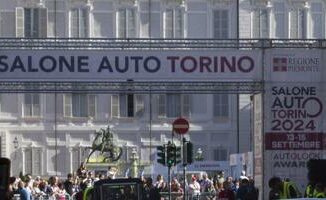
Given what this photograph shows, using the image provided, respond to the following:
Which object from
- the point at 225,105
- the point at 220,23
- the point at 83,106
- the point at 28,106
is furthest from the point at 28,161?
the point at 220,23

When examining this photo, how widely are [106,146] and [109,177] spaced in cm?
3197

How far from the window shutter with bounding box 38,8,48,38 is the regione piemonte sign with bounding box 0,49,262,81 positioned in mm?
43763

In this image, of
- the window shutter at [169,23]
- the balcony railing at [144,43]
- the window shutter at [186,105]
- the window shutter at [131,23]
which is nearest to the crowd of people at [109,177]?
the balcony railing at [144,43]

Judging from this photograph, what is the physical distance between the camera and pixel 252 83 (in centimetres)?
3138

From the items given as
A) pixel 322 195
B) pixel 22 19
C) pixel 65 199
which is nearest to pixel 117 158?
pixel 22 19

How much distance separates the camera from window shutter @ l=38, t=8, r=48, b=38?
74.3m

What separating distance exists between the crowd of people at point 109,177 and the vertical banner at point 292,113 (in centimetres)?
102

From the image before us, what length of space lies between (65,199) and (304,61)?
11051mm

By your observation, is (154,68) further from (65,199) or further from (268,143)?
(65,199)

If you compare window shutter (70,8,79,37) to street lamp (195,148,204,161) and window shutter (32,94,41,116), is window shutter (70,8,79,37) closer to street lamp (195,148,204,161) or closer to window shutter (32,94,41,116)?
window shutter (32,94,41,116)

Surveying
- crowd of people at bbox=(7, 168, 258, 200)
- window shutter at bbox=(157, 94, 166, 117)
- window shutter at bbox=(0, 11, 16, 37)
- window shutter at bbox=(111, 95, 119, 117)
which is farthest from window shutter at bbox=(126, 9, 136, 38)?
crowd of people at bbox=(7, 168, 258, 200)

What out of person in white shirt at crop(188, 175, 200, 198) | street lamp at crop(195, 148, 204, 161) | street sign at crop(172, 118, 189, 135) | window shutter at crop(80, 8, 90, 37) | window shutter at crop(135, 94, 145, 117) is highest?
window shutter at crop(80, 8, 90, 37)

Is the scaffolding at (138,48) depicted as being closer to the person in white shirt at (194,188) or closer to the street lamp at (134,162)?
the person in white shirt at (194,188)

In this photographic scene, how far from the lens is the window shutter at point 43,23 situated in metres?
74.3
